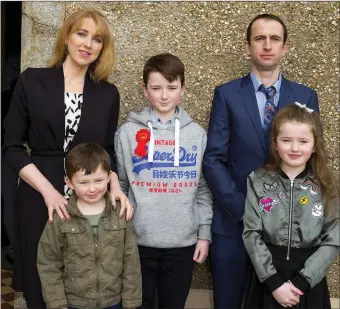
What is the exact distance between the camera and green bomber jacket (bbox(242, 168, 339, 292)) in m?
2.29

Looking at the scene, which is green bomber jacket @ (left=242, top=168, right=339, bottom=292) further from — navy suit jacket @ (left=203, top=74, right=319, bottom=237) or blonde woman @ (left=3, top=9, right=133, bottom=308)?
blonde woman @ (left=3, top=9, right=133, bottom=308)

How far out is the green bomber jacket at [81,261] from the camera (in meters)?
2.26

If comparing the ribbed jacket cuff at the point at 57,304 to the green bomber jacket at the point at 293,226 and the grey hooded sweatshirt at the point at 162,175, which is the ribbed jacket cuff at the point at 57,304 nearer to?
the grey hooded sweatshirt at the point at 162,175

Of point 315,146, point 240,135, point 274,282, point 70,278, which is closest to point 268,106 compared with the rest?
point 240,135

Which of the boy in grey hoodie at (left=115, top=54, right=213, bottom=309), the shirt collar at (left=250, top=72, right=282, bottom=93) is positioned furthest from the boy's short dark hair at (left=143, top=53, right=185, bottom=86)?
the shirt collar at (left=250, top=72, right=282, bottom=93)

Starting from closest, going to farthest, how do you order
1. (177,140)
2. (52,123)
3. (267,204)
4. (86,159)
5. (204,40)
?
1. (86,159)
2. (267,204)
3. (52,123)
4. (177,140)
5. (204,40)

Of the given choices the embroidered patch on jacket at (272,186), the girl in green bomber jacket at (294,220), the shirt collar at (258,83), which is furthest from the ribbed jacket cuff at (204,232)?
the shirt collar at (258,83)

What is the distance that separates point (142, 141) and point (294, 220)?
2.75 ft

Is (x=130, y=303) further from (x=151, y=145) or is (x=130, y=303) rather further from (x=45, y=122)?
(x=45, y=122)

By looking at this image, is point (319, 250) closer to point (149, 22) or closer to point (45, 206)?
point (45, 206)

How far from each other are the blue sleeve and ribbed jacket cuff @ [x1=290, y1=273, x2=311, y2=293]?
415 mm

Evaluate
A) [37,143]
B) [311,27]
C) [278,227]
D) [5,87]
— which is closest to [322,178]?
[278,227]

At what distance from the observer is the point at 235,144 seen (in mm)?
2635

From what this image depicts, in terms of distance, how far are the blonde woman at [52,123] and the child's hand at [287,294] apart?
0.85 m
